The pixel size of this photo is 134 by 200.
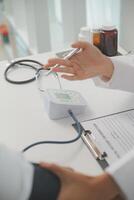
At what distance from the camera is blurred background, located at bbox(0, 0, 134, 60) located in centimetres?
146

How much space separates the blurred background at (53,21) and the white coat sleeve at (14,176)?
935 mm

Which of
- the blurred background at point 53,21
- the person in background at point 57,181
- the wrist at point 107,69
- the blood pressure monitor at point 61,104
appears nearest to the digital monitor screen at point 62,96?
the blood pressure monitor at point 61,104

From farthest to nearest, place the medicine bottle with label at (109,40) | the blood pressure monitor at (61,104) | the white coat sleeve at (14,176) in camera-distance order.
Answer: the medicine bottle with label at (109,40) → the blood pressure monitor at (61,104) → the white coat sleeve at (14,176)

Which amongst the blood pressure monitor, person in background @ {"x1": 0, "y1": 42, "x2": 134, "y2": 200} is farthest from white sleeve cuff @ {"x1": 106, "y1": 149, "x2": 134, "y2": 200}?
the blood pressure monitor

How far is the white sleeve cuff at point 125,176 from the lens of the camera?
0.66 m

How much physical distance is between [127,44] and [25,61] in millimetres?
477

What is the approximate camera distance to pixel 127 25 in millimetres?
1437

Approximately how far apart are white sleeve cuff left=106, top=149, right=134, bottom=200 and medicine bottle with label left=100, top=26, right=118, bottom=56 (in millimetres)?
673

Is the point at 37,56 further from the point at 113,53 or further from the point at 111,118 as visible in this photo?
the point at 111,118

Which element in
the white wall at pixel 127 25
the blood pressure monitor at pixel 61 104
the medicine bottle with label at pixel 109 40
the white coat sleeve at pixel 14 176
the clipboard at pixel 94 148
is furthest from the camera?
the white wall at pixel 127 25

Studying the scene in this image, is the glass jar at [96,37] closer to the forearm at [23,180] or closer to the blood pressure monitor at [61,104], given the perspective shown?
the blood pressure monitor at [61,104]

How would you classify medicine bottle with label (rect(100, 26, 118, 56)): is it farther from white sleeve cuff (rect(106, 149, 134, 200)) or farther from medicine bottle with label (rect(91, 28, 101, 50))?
white sleeve cuff (rect(106, 149, 134, 200))

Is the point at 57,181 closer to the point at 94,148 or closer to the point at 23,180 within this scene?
the point at 23,180

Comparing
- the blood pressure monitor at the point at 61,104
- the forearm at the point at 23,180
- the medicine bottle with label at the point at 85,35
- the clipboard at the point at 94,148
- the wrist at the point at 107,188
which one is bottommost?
the clipboard at the point at 94,148
